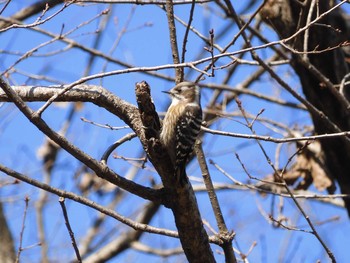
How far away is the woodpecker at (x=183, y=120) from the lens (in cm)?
546

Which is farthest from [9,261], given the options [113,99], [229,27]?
[229,27]

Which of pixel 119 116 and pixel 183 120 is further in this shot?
pixel 183 120

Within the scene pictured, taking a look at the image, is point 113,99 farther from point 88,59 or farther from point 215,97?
point 88,59

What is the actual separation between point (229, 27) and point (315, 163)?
4.86m

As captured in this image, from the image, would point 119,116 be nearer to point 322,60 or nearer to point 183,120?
point 183,120

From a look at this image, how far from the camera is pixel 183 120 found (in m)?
5.87

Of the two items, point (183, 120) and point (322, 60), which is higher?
point (322, 60)

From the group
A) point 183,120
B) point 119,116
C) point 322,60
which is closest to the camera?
point 119,116

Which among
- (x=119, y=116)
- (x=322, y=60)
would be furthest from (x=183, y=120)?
(x=322, y=60)

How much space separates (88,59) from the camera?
1166 cm

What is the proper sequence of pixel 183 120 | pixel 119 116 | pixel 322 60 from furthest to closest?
pixel 322 60 → pixel 183 120 → pixel 119 116

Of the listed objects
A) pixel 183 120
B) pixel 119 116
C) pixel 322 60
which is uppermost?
pixel 322 60

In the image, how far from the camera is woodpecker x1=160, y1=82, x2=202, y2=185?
5457 millimetres

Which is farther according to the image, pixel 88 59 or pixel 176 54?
pixel 88 59
